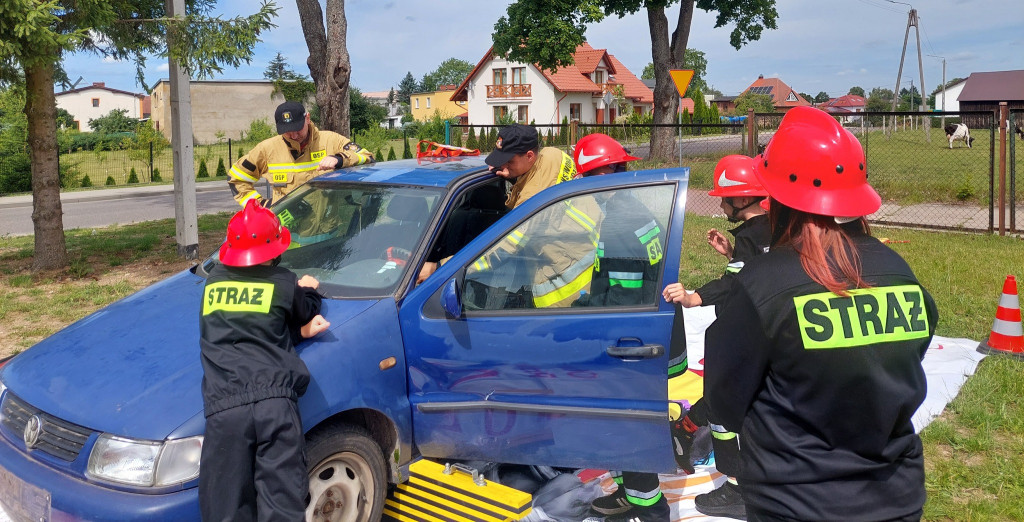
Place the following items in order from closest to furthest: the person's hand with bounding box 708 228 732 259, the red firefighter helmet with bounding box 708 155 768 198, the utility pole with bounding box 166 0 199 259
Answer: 1. the red firefighter helmet with bounding box 708 155 768 198
2. the person's hand with bounding box 708 228 732 259
3. the utility pole with bounding box 166 0 199 259

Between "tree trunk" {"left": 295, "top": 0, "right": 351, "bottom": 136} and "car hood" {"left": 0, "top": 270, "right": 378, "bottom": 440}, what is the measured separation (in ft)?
24.8

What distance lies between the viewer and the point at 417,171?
4359mm

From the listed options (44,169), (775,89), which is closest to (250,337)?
(44,169)

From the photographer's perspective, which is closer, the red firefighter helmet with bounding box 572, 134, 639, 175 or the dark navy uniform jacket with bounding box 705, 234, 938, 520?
the dark navy uniform jacket with bounding box 705, 234, 938, 520

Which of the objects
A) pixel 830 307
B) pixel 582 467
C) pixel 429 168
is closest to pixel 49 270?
pixel 429 168

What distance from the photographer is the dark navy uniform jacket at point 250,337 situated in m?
2.79

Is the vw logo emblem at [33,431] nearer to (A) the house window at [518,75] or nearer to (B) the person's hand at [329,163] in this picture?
(B) the person's hand at [329,163]

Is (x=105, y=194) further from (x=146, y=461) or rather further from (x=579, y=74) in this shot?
(x=579, y=74)

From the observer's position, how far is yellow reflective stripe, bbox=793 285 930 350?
179 centimetres

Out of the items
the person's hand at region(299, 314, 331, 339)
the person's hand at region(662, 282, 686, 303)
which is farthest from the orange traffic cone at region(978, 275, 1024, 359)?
the person's hand at region(299, 314, 331, 339)

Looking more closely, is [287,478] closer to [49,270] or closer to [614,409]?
[614,409]

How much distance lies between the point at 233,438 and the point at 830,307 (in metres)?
2.00

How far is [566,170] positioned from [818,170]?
2.77 metres

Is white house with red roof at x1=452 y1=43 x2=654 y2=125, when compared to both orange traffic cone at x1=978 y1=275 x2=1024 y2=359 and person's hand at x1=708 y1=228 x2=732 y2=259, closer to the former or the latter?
orange traffic cone at x1=978 y1=275 x2=1024 y2=359
